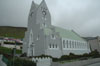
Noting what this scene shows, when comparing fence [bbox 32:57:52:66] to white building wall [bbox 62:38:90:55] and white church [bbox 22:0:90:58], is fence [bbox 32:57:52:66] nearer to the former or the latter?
white church [bbox 22:0:90:58]

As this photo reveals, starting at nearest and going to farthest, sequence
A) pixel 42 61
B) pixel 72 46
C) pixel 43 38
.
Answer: pixel 42 61, pixel 43 38, pixel 72 46

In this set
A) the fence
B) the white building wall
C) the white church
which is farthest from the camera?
the white building wall

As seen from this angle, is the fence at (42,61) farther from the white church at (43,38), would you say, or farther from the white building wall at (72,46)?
the white building wall at (72,46)

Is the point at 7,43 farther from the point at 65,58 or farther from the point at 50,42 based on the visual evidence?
the point at 65,58

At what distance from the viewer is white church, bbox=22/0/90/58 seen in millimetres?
34000

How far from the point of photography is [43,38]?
33844mm

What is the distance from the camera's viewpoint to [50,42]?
113 feet

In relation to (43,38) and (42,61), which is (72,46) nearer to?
(43,38)

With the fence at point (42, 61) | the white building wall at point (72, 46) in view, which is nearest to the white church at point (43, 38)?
the white building wall at point (72, 46)

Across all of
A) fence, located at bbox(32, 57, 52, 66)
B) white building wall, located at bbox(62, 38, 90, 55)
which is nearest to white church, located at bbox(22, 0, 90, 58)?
white building wall, located at bbox(62, 38, 90, 55)

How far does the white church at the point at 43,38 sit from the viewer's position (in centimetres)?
3400

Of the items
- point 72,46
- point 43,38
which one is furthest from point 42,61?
point 72,46

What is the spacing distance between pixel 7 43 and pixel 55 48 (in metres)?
57.4

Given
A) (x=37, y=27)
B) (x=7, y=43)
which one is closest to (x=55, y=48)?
(x=37, y=27)
